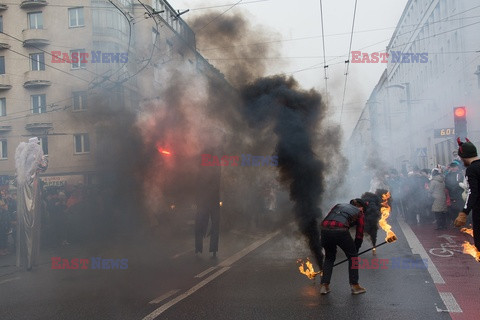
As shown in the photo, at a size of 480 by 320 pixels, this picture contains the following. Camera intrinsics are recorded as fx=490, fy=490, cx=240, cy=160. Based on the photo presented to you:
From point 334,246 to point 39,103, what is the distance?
1658cm

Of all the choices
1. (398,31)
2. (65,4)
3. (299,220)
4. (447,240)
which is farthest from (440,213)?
(398,31)

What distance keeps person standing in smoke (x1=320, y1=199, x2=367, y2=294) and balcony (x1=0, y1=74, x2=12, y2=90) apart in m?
19.9

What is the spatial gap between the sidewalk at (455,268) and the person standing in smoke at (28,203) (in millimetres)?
6726

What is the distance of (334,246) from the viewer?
5.88 meters

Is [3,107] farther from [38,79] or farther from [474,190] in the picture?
[474,190]

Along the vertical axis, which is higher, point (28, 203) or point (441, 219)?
point (28, 203)

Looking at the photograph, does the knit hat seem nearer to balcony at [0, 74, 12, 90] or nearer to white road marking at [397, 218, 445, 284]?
white road marking at [397, 218, 445, 284]

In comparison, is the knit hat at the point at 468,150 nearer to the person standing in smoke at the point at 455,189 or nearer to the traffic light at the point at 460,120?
the person standing in smoke at the point at 455,189

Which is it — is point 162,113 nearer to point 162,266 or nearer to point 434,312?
point 162,266

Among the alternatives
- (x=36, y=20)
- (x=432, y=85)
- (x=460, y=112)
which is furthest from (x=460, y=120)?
(x=432, y=85)

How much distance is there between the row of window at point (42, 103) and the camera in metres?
13.2

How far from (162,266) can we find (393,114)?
27001 millimetres

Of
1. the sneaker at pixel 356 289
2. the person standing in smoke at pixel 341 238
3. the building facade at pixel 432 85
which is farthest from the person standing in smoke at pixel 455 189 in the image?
the sneaker at pixel 356 289

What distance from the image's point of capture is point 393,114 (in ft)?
106
